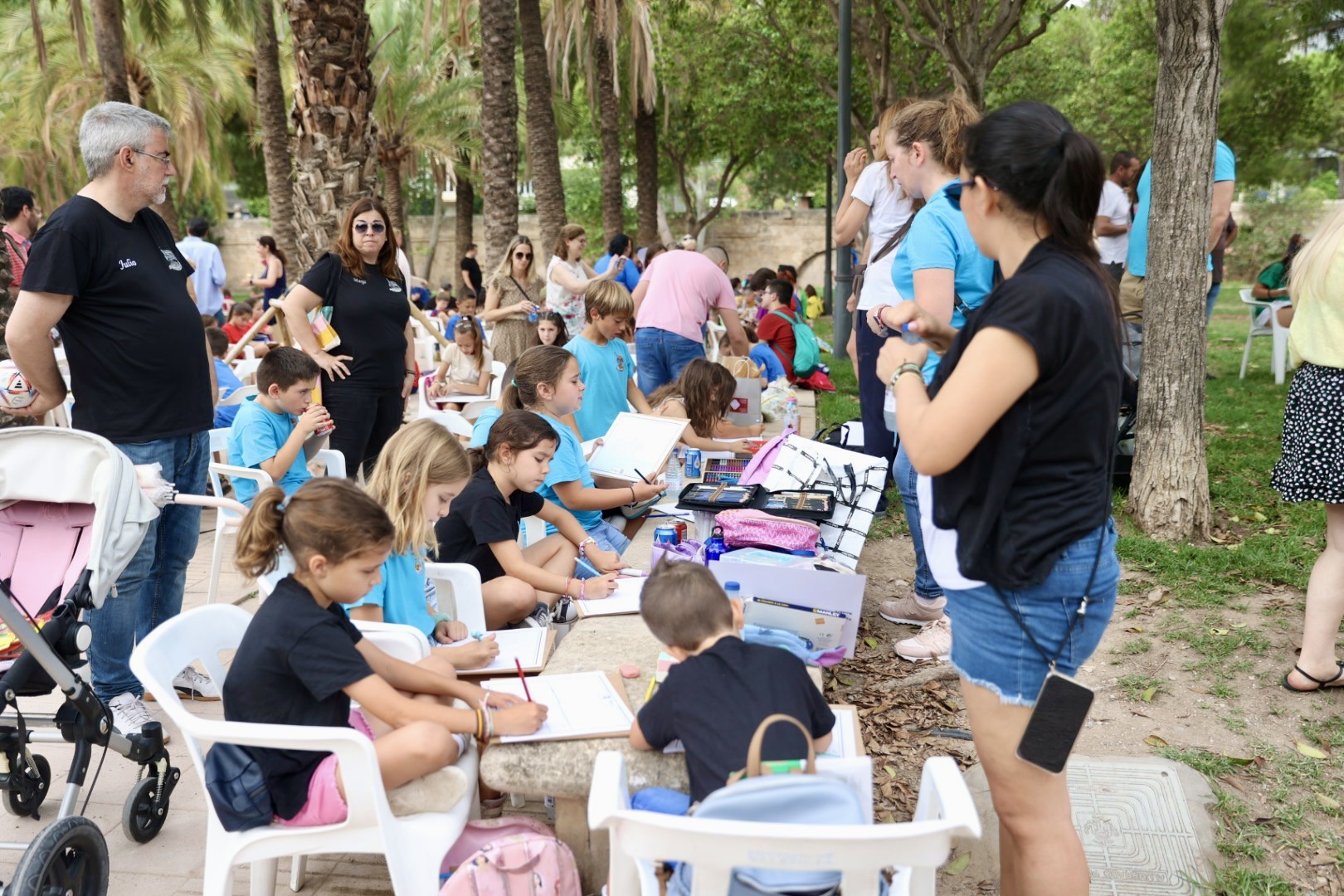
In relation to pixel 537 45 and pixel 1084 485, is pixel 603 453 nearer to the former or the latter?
pixel 1084 485

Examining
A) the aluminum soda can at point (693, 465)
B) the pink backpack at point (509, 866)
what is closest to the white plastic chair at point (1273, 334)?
the aluminum soda can at point (693, 465)

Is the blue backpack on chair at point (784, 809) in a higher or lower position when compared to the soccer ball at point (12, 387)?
lower

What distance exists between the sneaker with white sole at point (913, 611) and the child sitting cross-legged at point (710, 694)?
2314 mm

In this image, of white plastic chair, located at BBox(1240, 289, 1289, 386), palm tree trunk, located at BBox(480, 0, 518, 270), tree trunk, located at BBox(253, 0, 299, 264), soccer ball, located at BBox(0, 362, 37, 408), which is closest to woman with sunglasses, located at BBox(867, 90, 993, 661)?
soccer ball, located at BBox(0, 362, 37, 408)

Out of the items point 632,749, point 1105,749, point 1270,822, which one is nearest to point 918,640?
point 1105,749

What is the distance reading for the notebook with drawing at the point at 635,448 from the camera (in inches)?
201

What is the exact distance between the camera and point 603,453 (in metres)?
5.23

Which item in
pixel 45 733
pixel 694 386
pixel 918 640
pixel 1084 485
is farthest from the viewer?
pixel 694 386

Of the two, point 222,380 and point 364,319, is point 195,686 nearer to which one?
point 364,319

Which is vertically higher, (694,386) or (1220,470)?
(694,386)

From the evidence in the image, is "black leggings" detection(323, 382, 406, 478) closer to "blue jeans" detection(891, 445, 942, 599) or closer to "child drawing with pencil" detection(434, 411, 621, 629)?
"child drawing with pencil" detection(434, 411, 621, 629)

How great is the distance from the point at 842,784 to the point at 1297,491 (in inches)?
107

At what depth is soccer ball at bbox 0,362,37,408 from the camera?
11.1ft

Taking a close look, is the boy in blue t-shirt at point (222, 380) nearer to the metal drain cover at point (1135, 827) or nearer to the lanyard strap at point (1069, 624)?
the metal drain cover at point (1135, 827)
